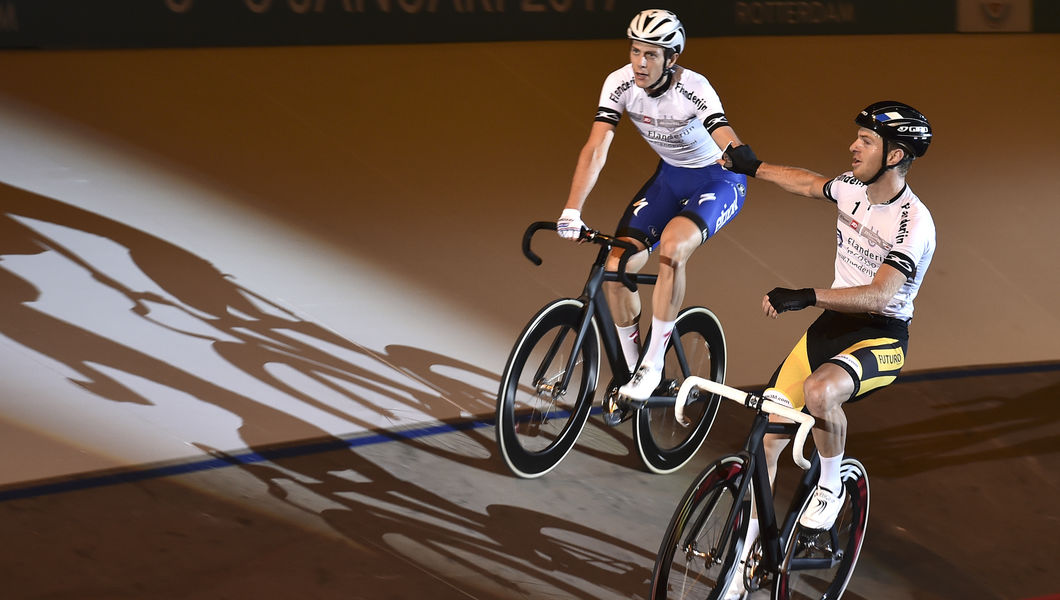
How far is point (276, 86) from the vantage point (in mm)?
6629

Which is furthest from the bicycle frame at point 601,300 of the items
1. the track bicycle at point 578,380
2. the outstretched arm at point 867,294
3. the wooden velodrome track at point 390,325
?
the outstretched arm at point 867,294

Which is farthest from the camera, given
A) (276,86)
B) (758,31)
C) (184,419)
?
(758,31)

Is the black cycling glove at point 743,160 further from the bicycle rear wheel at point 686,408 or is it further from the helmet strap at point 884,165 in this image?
the bicycle rear wheel at point 686,408

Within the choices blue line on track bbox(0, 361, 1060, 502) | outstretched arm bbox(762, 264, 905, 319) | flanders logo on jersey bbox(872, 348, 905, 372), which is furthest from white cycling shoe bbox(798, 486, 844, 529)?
blue line on track bbox(0, 361, 1060, 502)

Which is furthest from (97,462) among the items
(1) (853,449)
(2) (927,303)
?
(2) (927,303)

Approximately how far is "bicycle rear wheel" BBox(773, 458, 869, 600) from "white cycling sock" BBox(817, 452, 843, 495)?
2.9 inches

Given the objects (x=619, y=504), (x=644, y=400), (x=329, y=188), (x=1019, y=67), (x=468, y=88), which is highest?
(x=1019, y=67)

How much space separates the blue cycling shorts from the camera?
4105 millimetres

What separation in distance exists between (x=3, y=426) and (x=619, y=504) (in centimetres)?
219

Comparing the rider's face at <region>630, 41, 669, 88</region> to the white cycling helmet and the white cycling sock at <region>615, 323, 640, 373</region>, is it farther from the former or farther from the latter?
the white cycling sock at <region>615, 323, 640, 373</region>

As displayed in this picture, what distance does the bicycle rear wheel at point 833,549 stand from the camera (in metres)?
3.17

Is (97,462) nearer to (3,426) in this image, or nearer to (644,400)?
(3,426)

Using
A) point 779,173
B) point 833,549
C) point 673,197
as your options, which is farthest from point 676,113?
point 833,549

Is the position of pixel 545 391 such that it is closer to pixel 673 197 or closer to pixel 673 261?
pixel 673 261
